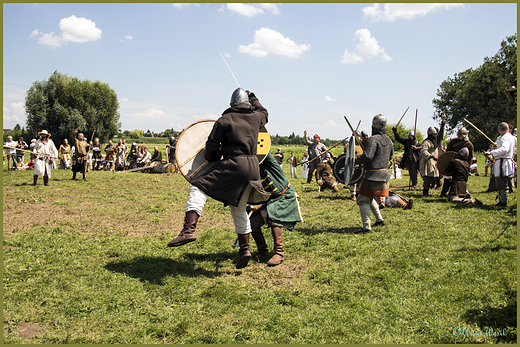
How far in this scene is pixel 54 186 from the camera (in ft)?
40.0

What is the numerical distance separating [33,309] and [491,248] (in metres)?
5.31

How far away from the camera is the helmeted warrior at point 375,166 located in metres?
6.03

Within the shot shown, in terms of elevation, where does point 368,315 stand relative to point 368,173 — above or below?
below

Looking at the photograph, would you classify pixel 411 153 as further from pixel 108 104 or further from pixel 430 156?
pixel 108 104

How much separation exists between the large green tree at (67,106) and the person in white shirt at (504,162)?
149 ft

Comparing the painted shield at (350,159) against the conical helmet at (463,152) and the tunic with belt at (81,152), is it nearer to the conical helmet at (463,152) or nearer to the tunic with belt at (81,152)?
the conical helmet at (463,152)

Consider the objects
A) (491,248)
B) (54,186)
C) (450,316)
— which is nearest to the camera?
(450,316)

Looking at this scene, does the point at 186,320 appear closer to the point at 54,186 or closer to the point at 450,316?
the point at 450,316

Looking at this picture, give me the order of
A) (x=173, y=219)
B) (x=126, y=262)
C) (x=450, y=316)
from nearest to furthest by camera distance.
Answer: (x=450, y=316) → (x=126, y=262) → (x=173, y=219)

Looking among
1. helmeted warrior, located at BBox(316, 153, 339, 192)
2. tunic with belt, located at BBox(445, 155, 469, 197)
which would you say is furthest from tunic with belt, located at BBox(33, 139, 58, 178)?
tunic with belt, located at BBox(445, 155, 469, 197)

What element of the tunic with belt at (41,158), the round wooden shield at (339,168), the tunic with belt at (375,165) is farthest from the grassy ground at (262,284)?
the tunic with belt at (41,158)

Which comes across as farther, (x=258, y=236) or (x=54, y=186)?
(x=54, y=186)

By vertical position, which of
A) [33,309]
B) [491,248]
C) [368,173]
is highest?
[368,173]

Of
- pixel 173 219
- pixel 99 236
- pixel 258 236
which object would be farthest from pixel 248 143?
pixel 173 219
